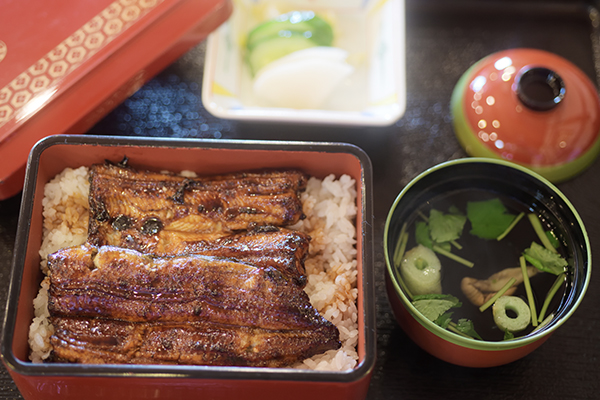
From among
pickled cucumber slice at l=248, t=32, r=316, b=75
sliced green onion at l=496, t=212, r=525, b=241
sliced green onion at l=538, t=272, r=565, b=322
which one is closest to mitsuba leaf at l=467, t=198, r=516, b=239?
sliced green onion at l=496, t=212, r=525, b=241

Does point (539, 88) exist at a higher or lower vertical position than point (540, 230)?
higher

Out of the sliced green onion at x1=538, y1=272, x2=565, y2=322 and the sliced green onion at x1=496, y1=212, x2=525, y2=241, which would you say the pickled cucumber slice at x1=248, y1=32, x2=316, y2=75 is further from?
the sliced green onion at x1=538, y1=272, x2=565, y2=322

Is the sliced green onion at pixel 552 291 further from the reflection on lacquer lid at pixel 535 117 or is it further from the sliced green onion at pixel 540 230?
the reflection on lacquer lid at pixel 535 117

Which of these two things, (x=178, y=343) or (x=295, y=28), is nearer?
(x=178, y=343)

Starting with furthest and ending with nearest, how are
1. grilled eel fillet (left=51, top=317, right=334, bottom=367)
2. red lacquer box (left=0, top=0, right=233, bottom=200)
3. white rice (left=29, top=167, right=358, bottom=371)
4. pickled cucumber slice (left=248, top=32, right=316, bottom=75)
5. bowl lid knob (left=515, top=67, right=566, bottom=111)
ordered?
pickled cucumber slice (left=248, top=32, right=316, bottom=75) → bowl lid knob (left=515, top=67, right=566, bottom=111) → red lacquer box (left=0, top=0, right=233, bottom=200) → white rice (left=29, top=167, right=358, bottom=371) → grilled eel fillet (left=51, top=317, right=334, bottom=367)

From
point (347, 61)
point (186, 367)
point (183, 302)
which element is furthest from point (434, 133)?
point (186, 367)

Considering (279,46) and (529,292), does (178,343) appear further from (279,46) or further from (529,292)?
(279,46)

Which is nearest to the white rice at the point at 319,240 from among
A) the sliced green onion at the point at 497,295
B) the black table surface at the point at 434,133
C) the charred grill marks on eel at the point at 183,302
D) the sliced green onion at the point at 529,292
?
the charred grill marks on eel at the point at 183,302
